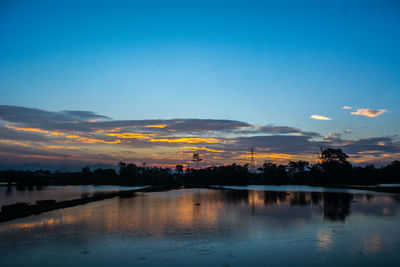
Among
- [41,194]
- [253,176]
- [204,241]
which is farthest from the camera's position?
[253,176]

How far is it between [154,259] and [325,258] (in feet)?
23.0

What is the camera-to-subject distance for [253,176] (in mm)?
125438

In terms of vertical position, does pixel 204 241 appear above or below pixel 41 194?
above

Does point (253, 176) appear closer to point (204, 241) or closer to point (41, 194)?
point (41, 194)

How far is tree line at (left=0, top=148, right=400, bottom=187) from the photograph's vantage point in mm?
99425

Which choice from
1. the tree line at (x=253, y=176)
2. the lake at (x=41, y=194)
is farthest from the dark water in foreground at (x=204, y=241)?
the tree line at (x=253, y=176)

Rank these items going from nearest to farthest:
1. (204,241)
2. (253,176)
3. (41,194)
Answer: (204,241)
(41,194)
(253,176)

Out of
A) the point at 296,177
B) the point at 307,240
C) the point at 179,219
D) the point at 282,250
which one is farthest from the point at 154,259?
the point at 296,177

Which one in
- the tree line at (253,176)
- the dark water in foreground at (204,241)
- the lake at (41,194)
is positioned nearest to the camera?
the dark water in foreground at (204,241)

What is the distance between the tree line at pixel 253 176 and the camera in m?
99.4

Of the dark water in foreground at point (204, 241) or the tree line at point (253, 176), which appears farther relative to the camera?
the tree line at point (253, 176)

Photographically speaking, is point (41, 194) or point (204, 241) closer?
point (204, 241)

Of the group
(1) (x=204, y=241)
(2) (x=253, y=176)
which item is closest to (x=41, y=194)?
(1) (x=204, y=241)

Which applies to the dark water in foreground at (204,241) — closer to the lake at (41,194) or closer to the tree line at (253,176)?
the lake at (41,194)
